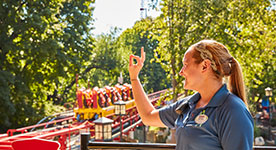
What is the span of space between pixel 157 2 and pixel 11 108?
6.30 metres

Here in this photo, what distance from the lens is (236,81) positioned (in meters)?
1.25

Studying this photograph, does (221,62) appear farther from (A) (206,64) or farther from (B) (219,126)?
(B) (219,126)

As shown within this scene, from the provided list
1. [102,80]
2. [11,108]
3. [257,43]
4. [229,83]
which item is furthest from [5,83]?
[102,80]

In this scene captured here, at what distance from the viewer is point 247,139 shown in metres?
1.04

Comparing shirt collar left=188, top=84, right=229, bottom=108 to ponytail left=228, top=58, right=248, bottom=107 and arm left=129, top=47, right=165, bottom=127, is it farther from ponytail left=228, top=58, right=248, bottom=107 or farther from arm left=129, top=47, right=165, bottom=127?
arm left=129, top=47, right=165, bottom=127

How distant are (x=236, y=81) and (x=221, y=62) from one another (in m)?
0.10

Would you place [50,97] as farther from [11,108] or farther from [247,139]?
[247,139]

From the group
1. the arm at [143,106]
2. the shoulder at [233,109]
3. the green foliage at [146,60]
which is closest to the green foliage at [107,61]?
the green foliage at [146,60]

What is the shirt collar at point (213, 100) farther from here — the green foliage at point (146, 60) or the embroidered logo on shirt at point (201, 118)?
the green foliage at point (146, 60)

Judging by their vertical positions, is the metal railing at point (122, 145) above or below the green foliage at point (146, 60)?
below

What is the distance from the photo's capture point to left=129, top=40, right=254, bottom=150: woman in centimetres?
106

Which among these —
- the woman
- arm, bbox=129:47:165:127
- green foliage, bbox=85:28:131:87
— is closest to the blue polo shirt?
the woman

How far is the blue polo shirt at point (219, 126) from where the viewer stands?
104cm

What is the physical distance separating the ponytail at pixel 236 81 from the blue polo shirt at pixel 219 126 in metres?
0.04
